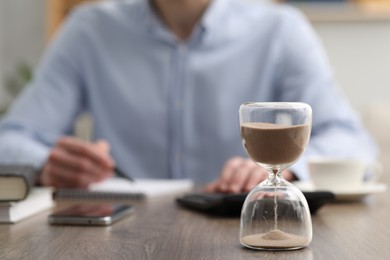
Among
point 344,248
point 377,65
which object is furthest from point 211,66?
point 377,65

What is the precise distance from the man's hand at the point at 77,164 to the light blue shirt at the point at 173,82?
434 mm

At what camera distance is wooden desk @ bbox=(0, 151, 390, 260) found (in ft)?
2.78

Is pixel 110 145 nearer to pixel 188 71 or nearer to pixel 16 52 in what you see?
pixel 188 71

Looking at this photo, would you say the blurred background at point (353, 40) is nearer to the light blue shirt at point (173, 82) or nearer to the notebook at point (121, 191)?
the light blue shirt at point (173, 82)

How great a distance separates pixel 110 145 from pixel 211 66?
39 cm

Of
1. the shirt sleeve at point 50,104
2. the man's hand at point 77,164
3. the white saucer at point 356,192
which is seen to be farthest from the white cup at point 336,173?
the shirt sleeve at point 50,104

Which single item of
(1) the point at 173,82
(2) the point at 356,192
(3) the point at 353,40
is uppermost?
(3) the point at 353,40

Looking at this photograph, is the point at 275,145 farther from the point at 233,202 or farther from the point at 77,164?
the point at 77,164

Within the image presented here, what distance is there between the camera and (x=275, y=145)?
845mm

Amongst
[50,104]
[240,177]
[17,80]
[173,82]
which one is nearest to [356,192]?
[240,177]

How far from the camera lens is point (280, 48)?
2.12m

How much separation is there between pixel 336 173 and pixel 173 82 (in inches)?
32.0

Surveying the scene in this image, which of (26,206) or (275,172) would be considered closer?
(275,172)

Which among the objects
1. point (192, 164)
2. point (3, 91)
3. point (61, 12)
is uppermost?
point (61, 12)
